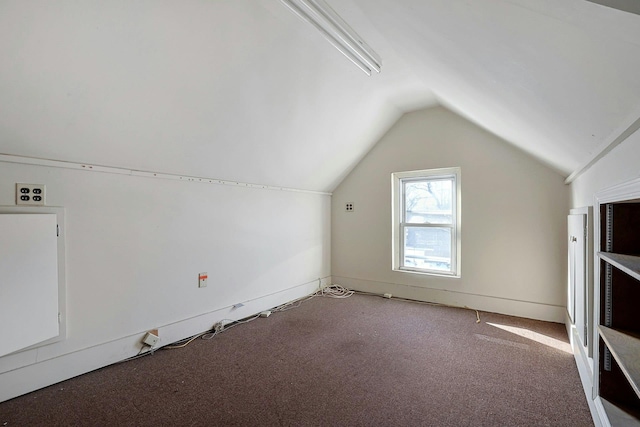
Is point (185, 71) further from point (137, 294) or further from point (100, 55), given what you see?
point (137, 294)

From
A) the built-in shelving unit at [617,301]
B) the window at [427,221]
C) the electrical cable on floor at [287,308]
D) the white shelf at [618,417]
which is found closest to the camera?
the white shelf at [618,417]

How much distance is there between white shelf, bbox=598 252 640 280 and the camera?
3.55 feet

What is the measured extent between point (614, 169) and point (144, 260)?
10.9ft

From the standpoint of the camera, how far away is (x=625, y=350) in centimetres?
126

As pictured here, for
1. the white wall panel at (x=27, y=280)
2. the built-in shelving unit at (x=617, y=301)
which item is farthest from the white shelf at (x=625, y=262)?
the white wall panel at (x=27, y=280)

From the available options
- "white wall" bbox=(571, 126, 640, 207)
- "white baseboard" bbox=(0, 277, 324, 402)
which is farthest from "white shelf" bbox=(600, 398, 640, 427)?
"white baseboard" bbox=(0, 277, 324, 402)

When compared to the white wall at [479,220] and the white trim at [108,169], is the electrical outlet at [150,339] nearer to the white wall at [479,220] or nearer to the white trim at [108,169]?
the white trim at [108,169]

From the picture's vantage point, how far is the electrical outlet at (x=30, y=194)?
6.39 feet

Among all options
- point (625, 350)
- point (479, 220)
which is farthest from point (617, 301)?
point (479, 220)

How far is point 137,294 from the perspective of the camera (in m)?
2.51

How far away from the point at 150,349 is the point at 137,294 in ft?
1.69

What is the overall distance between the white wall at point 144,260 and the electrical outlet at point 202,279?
5cm

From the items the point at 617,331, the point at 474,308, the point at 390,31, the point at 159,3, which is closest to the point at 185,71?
the point at 159,3

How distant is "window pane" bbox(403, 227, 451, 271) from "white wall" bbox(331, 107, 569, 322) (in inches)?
8.7
